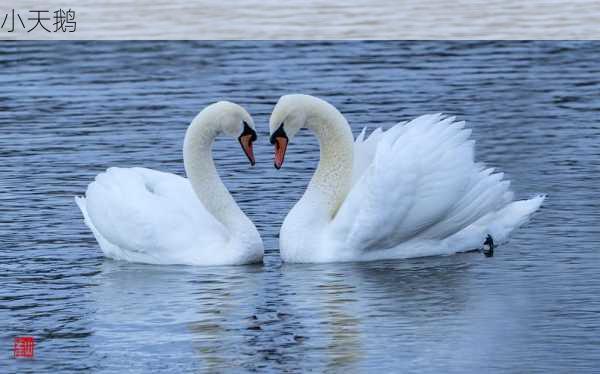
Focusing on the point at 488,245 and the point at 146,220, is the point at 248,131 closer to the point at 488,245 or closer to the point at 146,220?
the point at 146,220

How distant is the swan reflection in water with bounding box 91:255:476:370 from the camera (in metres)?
11.8

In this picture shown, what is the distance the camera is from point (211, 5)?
3102 centimetres

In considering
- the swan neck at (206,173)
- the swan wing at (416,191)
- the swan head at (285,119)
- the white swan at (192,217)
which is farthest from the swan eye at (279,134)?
the swan wing at (416,191)

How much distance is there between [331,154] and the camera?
589 inches

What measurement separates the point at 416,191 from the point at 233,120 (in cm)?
143

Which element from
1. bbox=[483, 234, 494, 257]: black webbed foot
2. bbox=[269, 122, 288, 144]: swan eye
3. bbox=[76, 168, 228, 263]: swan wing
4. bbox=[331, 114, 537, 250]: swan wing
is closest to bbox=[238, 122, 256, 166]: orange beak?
bbox=[269, 122, 288, 144]: swan eye

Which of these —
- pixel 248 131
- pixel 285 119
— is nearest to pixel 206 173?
pixel 248 131

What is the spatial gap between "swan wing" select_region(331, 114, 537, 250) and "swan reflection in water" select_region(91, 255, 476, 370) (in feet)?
0.83

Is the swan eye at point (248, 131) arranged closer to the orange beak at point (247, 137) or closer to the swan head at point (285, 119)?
the orange beak at point (247, 137)

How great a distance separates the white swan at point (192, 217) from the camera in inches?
574

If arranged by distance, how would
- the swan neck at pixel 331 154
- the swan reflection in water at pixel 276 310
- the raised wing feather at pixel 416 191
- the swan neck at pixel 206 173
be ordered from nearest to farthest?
the swan reflection in water at pixel 276 310, the raised wing feather at pixel 416 191, the swan neck at pixel 206 173, the swan neck at pixel 331 154

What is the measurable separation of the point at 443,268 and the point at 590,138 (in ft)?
16.4

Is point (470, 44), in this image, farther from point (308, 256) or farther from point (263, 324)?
point (263, 324)

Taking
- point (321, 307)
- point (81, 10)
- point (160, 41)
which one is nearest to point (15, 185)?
point (321, 307)
